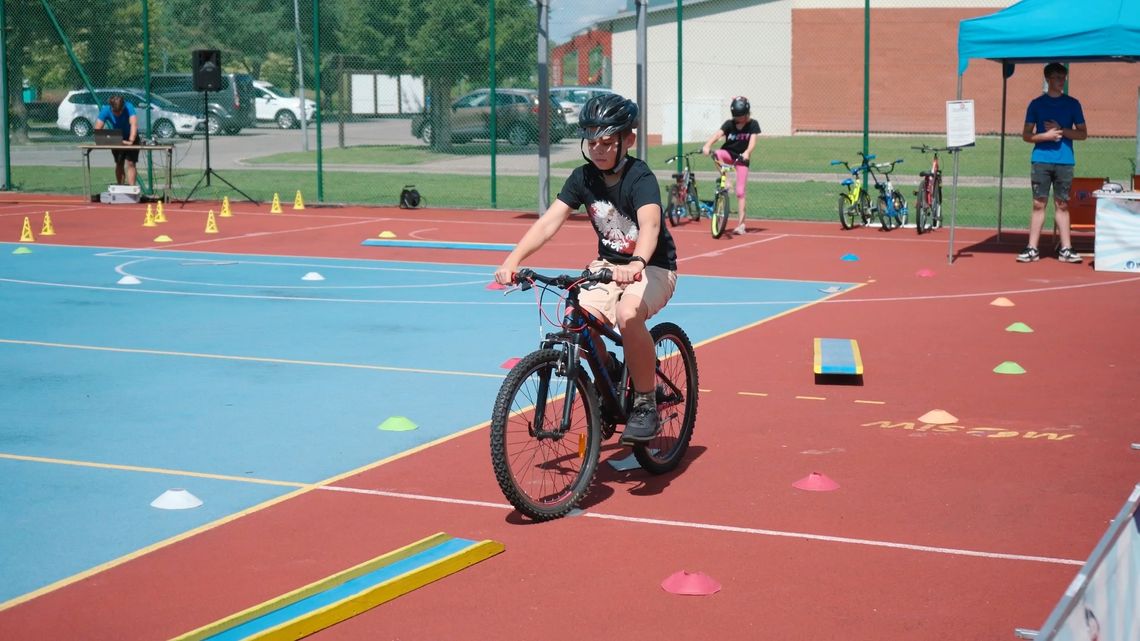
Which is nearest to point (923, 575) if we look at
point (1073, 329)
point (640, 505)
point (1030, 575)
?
point (1030, 575)

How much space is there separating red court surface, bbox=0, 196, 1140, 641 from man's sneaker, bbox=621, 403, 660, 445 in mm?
306

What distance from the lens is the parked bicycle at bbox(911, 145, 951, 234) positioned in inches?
731

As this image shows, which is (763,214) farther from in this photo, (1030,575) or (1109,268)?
(1030,575)

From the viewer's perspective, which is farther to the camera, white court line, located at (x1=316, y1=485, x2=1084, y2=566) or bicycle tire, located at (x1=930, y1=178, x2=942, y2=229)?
bicycle tire, located at (x1=930, y1=178, x2=942, y2=229)

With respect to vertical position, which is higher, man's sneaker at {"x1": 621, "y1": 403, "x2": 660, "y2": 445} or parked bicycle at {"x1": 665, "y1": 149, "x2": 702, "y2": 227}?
parked bicycle at {"x1": 665, "y1": 149, "x2": 702, "y2": 227}

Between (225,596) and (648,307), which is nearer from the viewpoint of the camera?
(225,596)

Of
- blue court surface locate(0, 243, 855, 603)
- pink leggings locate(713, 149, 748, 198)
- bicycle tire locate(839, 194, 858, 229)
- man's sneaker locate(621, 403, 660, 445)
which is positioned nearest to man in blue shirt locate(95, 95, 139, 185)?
blue court surface locate(0, 243, 855, 603)

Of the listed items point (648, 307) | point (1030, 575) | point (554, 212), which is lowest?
point (1030, 575)

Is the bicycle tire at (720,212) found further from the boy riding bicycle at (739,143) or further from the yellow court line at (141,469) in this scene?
the yellow court line at (141,469)

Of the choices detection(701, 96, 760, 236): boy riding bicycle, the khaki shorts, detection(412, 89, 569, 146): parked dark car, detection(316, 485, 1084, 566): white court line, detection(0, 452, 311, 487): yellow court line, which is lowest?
detection(316, 485, 1084, 566): white court line

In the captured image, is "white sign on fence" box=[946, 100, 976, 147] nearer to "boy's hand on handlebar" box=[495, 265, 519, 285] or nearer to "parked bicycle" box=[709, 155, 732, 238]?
"parked bicycle" box=[709, 155, 732, 238]

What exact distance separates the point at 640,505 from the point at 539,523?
550 mm

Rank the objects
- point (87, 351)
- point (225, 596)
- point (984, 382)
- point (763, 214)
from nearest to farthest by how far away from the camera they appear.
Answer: point (225, 596) → point (984, 382) → point (87, 351) → point (763, 214)

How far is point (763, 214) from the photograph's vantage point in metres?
21.7
